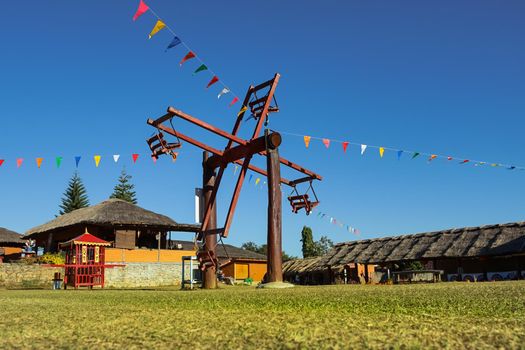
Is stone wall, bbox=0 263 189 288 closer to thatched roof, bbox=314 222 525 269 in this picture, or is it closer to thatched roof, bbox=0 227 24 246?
thatched roof, bbox=314 222 525 269

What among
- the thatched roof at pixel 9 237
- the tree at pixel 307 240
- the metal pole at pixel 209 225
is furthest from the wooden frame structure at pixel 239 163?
the tree at pixel 307 240

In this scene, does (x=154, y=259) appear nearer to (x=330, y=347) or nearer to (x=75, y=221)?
(x=75, y=221)

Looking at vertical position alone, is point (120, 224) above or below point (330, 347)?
above

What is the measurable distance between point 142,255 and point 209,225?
52.9ft

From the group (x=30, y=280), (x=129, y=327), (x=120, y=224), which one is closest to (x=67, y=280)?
(x=30, y=280)

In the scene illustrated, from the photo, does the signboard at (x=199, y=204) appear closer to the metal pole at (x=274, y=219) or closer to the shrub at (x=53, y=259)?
the metal pole at (x=274, y=219)

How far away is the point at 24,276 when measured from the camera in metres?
21.7

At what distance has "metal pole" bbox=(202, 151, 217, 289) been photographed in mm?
11688

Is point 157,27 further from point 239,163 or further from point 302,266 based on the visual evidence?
point 302,266

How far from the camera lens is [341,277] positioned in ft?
92.3

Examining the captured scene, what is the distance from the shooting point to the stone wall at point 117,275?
21.4 metres

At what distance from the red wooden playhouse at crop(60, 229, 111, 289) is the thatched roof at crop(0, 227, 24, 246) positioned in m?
25.9

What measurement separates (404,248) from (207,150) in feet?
61.3

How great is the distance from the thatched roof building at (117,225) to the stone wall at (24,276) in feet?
12.1
